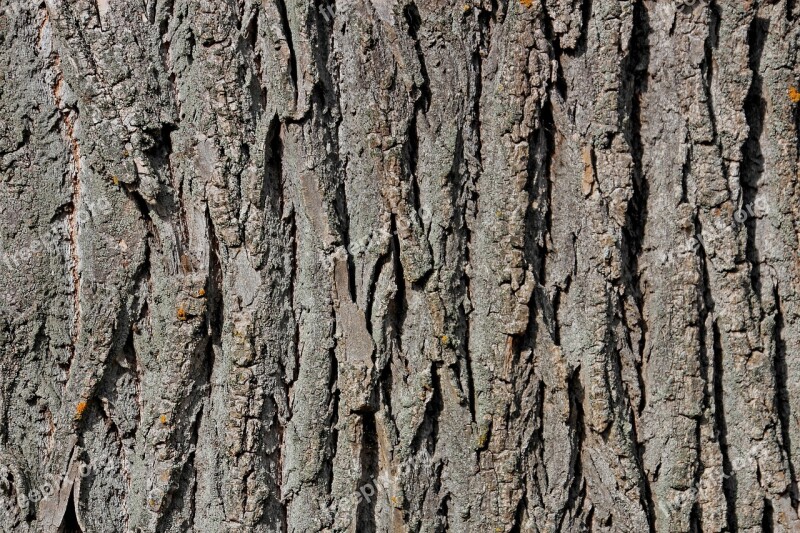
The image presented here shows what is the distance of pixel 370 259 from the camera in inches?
73.2

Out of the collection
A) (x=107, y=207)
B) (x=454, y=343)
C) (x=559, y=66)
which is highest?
(x=559, y=66)

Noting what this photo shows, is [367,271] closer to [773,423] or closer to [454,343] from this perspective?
[454,343]

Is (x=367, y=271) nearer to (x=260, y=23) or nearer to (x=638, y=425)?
(x=260, y=23)

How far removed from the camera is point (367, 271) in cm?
186

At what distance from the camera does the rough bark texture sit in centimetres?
183

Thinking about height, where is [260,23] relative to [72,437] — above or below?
above

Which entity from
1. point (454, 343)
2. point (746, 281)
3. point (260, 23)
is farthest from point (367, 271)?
point (746, 281)

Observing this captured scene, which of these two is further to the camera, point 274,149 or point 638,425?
point 638,425

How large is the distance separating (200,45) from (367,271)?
710 mm

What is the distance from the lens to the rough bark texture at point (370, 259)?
183 centimetres

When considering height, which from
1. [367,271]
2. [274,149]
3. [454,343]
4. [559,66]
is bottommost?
[454,343]

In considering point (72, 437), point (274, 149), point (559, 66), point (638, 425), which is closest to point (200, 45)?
point (274, 149)

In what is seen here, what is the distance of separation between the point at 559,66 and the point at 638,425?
1.01 m

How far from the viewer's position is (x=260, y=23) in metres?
1.80
